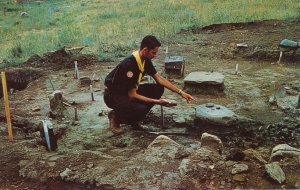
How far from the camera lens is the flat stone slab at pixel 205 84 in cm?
681

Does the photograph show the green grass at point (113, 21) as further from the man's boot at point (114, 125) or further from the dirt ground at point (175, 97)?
the man's boot at point (114, 125)

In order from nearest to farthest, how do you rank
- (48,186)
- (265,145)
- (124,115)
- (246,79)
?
(48,186), (265,145), (124,115), (246,79)

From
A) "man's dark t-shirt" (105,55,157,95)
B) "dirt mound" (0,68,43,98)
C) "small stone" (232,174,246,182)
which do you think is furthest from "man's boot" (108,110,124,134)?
"dirt mound" (0,68,43,98)

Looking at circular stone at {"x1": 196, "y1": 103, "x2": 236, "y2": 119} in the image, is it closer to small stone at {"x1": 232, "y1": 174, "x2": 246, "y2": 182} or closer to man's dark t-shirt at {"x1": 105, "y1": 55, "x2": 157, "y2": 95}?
man's dark t-shirt at {"x1": 105, "y1": 55, "x2": 157, "y2": 95}

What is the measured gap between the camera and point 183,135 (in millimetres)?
5168

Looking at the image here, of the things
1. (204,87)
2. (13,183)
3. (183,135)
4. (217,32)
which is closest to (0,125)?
(13,183)

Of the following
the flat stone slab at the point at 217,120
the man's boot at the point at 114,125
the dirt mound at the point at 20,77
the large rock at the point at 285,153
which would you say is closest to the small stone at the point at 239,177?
the large rock at the point at 285,153

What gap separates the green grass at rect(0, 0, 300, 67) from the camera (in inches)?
455

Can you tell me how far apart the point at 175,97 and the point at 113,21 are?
9842 millimetres

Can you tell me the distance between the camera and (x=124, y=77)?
473 centimetres

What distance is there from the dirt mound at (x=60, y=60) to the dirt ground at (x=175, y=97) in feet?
0.08

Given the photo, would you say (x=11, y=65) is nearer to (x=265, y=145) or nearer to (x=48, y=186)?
(x=48, y=186)

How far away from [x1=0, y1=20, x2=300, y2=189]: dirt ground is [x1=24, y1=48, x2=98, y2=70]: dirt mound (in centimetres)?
3

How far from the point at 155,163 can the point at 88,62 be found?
599 cm
